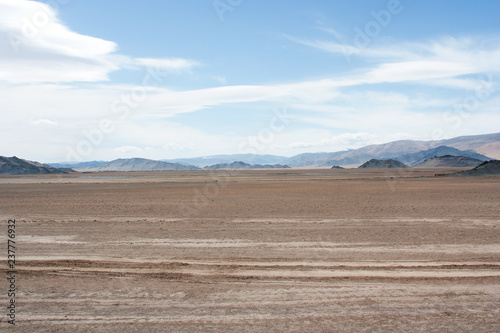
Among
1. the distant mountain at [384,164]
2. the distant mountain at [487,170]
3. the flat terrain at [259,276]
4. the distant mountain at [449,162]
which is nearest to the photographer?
the flat terrain at [259,276]

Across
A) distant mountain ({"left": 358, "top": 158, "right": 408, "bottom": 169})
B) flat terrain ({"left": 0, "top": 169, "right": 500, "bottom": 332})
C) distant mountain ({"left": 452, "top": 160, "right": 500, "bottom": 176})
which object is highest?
distant mountain ({"left": 358, "top": 158, "right": 408, "bottom": 169})

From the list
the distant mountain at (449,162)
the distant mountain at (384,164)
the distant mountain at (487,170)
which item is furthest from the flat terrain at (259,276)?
the distant mountain at (449,162)

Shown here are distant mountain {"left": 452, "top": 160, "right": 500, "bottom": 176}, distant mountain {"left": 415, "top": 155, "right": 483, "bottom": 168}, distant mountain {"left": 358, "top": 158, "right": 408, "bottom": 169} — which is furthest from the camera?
distant mountain {"left": 415, "top": 155, "right": 483, "bottom": 168}

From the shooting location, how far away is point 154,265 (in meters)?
8.87

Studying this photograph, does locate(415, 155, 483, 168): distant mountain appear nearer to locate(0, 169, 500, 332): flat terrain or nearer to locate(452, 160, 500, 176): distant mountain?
locate(452, 160, 500, 176): distant mountain

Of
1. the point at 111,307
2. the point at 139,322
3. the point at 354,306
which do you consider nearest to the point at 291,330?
the point at 354,306

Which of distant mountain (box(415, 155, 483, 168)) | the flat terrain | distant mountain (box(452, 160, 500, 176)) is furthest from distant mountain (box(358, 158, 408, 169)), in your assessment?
the flat terrain

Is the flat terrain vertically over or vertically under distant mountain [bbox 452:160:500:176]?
under

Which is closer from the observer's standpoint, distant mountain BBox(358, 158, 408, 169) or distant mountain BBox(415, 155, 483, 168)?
distant mountain BBox(358, 158, 408, 169)

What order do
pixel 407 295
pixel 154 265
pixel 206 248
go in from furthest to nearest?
pixel 206 248
pixel 154 265
pixel 407 295

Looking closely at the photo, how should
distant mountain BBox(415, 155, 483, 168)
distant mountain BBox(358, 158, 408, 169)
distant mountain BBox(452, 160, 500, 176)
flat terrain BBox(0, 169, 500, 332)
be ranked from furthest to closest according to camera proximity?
1. distant mountain BBox(415, 155, 483, 168)
2. distant mountain BBox(358, 158, 408, 169)
3. distant mountain BBox(452, 160, 500, 176)
4. flat terrain BBox(0, 169, 500, 332)

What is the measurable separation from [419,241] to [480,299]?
4940mm

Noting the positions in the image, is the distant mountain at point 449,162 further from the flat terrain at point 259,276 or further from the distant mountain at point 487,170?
the flat terrain at point 259,276

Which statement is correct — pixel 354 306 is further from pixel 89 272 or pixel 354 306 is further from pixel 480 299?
pixel 89 272
